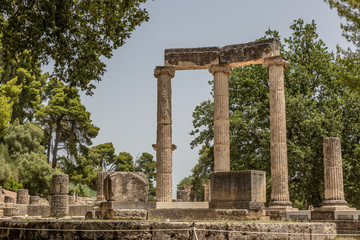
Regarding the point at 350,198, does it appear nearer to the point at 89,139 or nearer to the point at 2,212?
the point at 2,212

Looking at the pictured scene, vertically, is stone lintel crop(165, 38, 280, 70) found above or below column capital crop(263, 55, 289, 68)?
above

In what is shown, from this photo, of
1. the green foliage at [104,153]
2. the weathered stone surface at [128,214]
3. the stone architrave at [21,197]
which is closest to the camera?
the weathered stone surface at [128,214]

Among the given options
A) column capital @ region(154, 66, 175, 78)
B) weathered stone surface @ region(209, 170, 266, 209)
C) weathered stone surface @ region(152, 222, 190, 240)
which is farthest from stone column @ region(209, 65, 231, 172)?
weathered stone surface @ region(152, 222, 190, 240)

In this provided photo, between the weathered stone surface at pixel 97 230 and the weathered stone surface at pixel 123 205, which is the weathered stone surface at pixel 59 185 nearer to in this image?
the weathered stone surface at pixel 123 205

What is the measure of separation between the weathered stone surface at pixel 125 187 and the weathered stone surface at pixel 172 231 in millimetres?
4099

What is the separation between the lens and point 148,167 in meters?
56.0

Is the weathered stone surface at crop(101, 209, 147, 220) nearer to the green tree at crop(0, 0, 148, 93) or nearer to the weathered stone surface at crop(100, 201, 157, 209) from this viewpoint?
the weathered stone surface at crop(100, 201, 157, 209)

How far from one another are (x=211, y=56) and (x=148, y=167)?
115ft

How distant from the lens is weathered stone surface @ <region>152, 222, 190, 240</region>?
8.29 metres

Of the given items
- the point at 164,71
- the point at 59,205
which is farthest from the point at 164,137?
the point at 59,205

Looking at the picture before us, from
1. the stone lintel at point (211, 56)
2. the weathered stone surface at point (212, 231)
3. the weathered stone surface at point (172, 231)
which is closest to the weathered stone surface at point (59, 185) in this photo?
the stone lintel at point (211, 56)

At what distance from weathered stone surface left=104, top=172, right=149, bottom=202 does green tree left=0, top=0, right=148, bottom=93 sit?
2615 mm

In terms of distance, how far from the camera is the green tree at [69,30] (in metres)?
9.95

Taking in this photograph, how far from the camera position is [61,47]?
1023 centimetres
